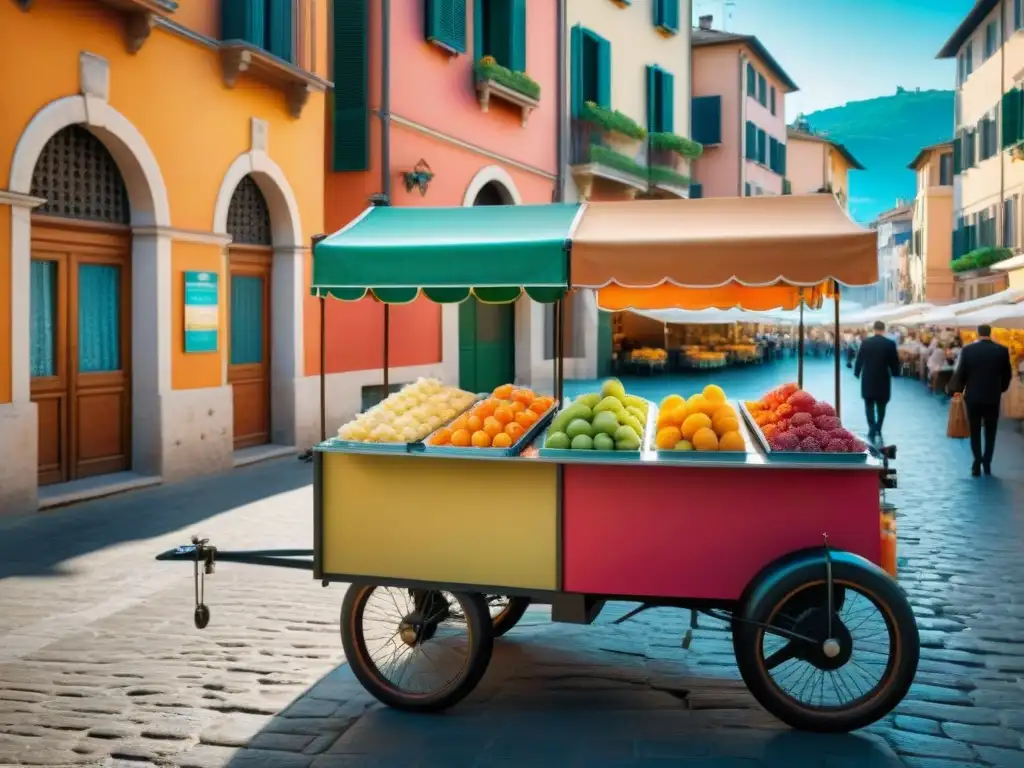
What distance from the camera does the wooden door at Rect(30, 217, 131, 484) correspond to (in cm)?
999

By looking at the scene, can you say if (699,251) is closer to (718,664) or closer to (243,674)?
(718,664)

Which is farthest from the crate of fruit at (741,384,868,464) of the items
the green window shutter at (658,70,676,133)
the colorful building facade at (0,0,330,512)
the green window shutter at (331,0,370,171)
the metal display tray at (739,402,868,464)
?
the green window shutter at (658,70,676,133)

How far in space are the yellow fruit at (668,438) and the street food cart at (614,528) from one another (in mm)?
119

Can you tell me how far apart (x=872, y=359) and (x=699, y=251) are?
1107 centimetres

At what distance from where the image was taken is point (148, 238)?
10961 mm

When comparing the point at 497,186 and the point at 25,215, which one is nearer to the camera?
the point at 25,215

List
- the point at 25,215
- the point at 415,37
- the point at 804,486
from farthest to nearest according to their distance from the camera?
the point at 415,37 → the point at 25,215 → the point at 804,486

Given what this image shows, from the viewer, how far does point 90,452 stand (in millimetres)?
Answer: 10586

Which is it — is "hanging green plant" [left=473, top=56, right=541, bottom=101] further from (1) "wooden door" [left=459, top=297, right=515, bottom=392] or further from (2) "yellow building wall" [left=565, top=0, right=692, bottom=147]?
(1) "wooden door" [left=459, top=297, right=515, bottom=392]

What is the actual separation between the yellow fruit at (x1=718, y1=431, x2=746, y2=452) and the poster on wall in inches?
311

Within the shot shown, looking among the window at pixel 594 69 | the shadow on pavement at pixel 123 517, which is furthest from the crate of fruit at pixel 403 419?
the window at pixel 594 69

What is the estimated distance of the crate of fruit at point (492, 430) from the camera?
489 cm

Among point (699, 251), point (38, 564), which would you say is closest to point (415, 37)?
point (38, 564)

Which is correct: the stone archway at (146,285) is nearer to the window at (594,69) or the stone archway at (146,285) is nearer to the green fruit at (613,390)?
the green fruit at (613,390)
